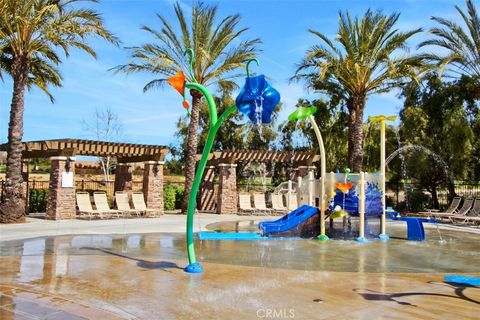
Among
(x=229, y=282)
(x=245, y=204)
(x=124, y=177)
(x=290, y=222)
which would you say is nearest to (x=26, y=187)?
(x=124, y=177)

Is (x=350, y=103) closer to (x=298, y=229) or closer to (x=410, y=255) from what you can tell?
(x=298, y=229)

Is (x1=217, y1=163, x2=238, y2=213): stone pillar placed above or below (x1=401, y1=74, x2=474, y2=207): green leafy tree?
below

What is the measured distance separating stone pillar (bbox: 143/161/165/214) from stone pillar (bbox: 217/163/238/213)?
3.37m

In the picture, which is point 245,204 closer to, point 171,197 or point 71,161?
point 171,197

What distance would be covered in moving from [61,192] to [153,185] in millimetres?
4499

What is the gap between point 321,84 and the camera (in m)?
23.6

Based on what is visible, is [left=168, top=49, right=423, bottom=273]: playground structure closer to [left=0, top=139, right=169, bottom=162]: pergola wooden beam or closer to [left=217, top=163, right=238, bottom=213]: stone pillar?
[left=0, top=139, right=169, bottom=162]: pergola wooden beam

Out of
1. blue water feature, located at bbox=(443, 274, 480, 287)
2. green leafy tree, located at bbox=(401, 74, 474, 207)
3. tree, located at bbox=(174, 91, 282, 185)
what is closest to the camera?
blue water feature, located at bbox=(443, 274, 480, 287)

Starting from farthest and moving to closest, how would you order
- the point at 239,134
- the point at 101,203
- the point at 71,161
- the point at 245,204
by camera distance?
the point at 239,134 → the point at 245,204 → the point at 101,203 → the point at 71,161

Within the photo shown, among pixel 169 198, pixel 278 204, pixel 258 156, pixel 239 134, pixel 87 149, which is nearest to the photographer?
pixel 87 149

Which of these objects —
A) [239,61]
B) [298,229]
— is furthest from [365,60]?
[298,229]

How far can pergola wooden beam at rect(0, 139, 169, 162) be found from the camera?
18562 mm

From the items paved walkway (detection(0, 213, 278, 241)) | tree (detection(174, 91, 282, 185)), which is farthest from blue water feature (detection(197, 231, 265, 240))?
tree (detection(174, 91, 282, 185))

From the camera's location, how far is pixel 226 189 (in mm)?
23797
